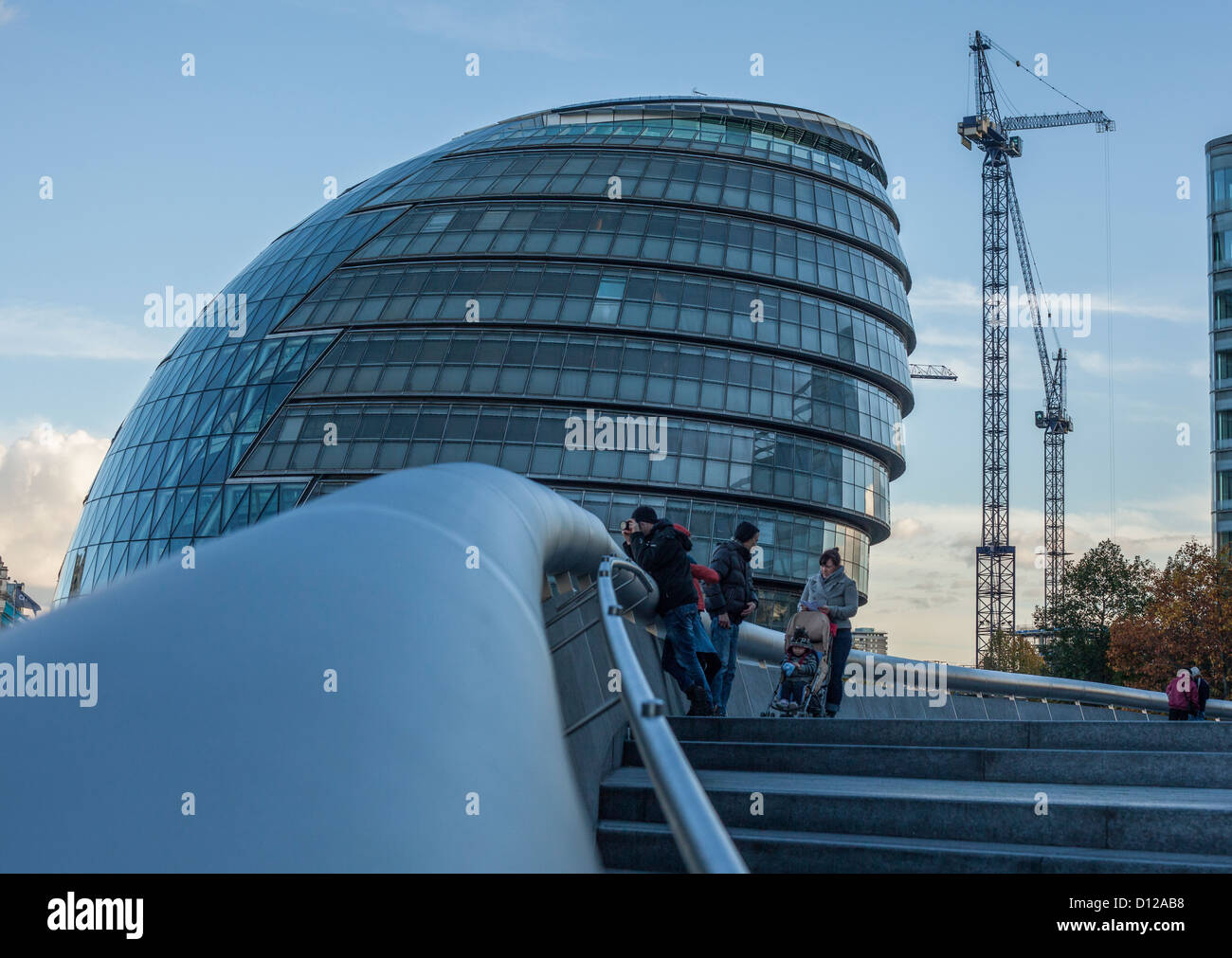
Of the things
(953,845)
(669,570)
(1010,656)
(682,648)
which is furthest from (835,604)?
(1010,656)

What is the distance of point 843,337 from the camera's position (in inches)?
1775

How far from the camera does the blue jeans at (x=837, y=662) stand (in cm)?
1124

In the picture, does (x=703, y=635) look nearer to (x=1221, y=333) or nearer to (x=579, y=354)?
(x=579, y=354)

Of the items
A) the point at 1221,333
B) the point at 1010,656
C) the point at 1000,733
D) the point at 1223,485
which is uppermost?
the point at 1221,333

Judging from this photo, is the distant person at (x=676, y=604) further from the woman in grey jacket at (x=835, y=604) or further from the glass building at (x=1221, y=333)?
the glass building at (x=1221, y=333)

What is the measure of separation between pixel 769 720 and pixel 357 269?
4029cm

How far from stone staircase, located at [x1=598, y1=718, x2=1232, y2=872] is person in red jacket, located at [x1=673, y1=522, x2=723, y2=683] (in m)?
2.62

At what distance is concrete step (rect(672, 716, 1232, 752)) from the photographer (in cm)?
638

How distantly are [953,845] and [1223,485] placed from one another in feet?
190

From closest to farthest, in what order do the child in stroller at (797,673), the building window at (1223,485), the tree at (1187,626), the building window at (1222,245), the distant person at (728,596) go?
the distant person at (728,596), the child in stroller at (797,673), the tree at (1187,626), the building window at (1223,485), the building window at (1222,245)

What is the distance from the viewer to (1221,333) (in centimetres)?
5722

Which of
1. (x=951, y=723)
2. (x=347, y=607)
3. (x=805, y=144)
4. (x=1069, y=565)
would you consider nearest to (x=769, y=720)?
(x=951, y=723)

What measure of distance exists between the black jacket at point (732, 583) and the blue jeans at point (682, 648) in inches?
46.0

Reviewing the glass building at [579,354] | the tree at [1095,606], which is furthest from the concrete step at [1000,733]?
the tree at [1095,606]
